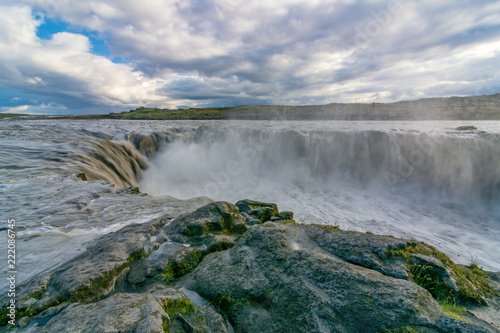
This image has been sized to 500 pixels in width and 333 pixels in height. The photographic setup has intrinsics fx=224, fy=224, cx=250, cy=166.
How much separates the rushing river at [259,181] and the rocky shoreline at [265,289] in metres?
2.14

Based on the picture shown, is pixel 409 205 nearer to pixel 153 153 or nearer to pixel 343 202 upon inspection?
pixel 343 202

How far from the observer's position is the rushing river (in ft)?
26.9

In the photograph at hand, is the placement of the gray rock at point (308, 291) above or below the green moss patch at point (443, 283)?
above

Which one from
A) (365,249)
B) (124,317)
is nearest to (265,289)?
(124,317)

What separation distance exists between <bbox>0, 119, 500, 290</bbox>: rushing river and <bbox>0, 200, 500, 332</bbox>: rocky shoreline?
84.2 inches

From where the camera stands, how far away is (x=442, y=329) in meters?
2.88

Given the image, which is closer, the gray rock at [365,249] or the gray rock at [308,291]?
the gray rock at [308,291]

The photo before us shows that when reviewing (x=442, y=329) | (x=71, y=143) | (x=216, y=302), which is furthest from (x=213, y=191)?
(x=442, y=329)

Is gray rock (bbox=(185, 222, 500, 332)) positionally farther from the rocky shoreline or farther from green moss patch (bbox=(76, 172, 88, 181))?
green moss patch (bbox=(76, 172, 88, 181))

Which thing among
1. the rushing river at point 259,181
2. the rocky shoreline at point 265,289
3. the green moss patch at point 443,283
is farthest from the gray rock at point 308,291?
the rushing river at point 259,181

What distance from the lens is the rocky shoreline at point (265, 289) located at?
311 centimetres

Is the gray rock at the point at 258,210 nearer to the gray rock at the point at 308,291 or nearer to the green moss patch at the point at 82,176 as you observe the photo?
the gray rock at the point at 308,291

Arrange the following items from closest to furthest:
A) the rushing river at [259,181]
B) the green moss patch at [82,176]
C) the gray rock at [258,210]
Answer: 1. the rushing river at [259,181]
2. the gray rock at [258,210]
3. the green moss patch at [82,176]

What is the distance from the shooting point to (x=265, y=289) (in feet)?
12.8
